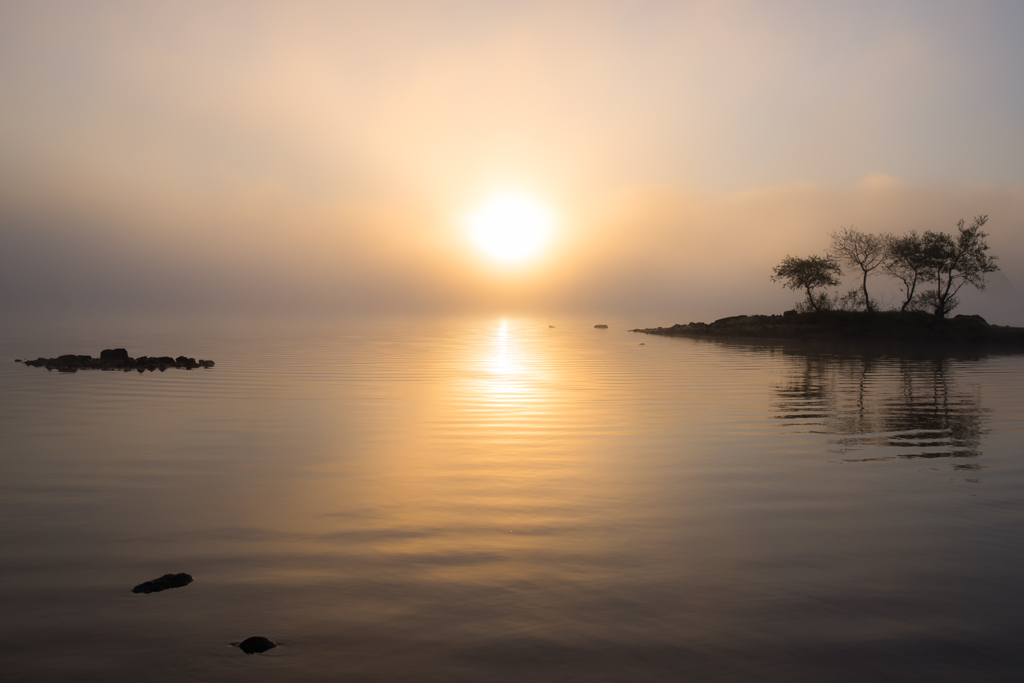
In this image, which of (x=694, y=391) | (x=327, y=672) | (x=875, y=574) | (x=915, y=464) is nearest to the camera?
(x=327, y=672)

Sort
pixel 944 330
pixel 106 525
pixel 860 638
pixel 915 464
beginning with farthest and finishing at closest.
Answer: pixel 944 330
pixel 915 464
pixel 106 525
pixel 860 638

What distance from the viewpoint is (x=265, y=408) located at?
2116cm

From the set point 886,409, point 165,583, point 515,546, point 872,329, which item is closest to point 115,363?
point 165,583

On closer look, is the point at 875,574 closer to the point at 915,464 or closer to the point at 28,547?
the point at 915,464

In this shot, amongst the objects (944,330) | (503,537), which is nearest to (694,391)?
(503,537)

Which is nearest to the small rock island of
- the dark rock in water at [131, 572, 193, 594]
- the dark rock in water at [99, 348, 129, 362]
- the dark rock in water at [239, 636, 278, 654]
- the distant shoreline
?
the dark rock in water at [99, 348, 129, 362]

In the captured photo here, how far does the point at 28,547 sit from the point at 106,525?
3.31 ft

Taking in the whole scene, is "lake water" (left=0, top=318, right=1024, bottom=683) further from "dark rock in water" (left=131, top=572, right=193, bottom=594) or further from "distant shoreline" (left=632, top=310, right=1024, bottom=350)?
"distant shoreline" (left=632, top=310, right=1024, bottom=350)

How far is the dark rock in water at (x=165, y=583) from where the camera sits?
6.98 meters

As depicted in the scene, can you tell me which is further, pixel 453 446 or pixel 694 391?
pixel 694 391

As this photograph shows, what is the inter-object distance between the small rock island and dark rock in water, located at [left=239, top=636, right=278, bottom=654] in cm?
3324

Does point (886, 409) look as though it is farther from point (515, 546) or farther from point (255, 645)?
point (255, 645)

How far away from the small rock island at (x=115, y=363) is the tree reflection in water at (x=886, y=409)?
30869mm

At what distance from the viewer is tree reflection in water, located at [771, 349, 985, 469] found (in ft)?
49.4
